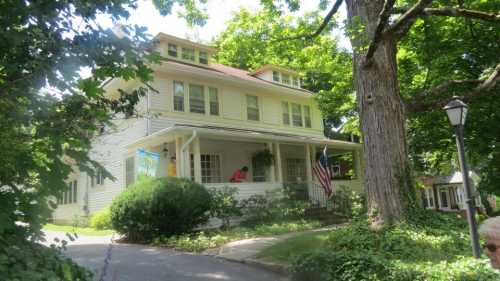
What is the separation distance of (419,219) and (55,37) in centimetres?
721

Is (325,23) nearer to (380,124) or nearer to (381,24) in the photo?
(381,24)

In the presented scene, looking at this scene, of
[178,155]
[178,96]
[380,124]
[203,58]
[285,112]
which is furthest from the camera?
[285,112]

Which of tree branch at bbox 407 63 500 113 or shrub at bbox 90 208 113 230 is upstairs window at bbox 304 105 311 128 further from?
tree branch at bbox 407 63 500 113

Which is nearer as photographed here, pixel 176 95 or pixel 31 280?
pixel 31 280

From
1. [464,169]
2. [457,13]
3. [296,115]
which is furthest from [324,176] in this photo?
[464,169]

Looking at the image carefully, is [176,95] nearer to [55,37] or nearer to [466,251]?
[466,251]

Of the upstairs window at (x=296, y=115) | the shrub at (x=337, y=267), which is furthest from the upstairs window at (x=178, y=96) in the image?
the shrub at (x=337, y=267)

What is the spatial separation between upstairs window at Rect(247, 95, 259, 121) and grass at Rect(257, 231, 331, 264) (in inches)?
380

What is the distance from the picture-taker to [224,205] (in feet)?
42.1

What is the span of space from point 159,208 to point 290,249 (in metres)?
4.19

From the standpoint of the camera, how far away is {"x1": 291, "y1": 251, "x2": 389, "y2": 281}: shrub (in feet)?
17.6

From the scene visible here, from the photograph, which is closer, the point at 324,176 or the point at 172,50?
the point at 324,176

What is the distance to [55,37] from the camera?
2.82 metres

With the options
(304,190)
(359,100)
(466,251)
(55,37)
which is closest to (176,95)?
(304,190)
